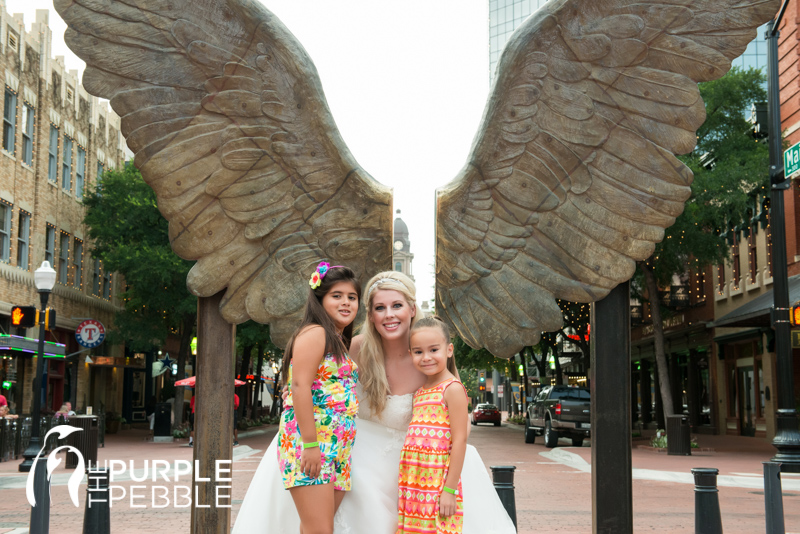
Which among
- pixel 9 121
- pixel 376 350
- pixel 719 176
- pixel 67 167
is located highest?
pixel 9 121

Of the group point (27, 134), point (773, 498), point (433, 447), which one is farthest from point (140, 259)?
point (433, 447)

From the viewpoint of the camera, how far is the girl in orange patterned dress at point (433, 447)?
3922mm

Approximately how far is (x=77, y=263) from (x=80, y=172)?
3.25m

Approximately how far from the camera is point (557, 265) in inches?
200

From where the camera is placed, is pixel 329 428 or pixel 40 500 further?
pixel 40 500

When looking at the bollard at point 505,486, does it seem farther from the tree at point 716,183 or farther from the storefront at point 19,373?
the storefront at point 19,373

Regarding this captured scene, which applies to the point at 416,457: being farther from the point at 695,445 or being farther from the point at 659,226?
the point at 695,445

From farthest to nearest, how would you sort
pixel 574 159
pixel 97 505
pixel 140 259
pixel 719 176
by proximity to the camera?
pixel 140 259
pixel 719 176
pixel 97 505
pixel 574 159

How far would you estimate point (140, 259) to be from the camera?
23.8m

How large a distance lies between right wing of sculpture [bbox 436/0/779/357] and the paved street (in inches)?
81.6

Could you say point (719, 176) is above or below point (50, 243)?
above

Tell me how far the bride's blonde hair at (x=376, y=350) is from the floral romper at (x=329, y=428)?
0.55ft

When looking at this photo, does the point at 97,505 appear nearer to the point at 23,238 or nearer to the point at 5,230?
the point at 5,230

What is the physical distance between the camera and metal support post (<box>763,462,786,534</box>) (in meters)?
5.84
